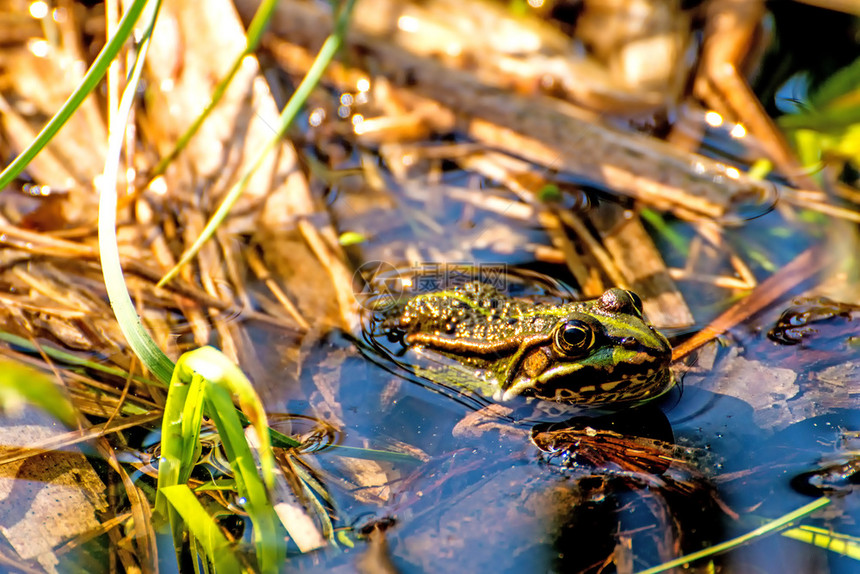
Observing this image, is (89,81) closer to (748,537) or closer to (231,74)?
(231,74)

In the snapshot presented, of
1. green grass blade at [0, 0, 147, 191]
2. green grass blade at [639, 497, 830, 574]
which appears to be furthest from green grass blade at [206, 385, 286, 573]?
green grass blade at [0, 0, 147, 191]

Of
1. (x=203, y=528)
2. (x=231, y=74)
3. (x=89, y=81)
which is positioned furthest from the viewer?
(x=231, y=74)

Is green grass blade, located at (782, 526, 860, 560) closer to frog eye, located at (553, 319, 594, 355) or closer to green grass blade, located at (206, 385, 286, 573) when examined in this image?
frog eye, located at (553, 319, 594, 355)

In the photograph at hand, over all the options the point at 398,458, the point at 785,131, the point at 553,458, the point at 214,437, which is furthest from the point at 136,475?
the point at 785,131

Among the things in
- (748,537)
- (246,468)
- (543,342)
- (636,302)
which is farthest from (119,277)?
(748,537)

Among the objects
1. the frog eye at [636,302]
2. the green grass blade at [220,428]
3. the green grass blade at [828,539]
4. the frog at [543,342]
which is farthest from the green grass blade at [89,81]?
the green grass blade at [828,539]

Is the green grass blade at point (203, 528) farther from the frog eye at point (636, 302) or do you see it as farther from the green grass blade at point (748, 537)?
the frog eye at point (636, 302)

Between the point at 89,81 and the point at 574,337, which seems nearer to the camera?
the point at 89,81
